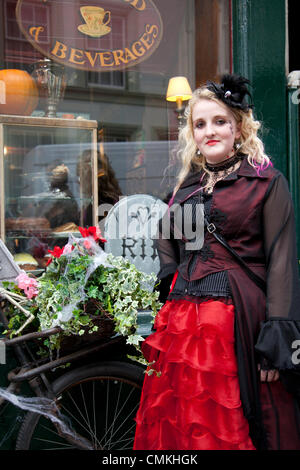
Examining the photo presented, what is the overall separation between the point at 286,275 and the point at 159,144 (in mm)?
2254

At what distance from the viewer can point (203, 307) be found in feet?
6.95

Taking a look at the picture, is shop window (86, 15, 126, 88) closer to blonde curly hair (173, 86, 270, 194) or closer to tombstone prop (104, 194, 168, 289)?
tombstone prop (104, 194, 168, 289)

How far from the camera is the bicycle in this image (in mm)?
2350

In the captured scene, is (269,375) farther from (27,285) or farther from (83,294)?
(27,285)

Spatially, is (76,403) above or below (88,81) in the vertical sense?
below

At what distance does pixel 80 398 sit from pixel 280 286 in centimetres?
175

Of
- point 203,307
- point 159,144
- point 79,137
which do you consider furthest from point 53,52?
point 203,307

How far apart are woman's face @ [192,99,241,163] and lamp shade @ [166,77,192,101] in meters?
1.64

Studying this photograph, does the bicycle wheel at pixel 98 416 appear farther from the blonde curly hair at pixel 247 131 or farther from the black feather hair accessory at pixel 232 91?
the black feather hair accessory at pixel 232 91

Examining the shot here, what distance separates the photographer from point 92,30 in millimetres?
3738

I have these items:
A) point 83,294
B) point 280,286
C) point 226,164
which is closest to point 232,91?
point 226,164

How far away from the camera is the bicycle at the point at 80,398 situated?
92.5 inches

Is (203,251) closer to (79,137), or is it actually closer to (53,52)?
(79,137)

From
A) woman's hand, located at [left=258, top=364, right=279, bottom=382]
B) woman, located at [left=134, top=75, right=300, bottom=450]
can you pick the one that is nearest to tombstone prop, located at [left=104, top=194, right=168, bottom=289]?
woman, located at [left=134, top=75, right=300, bottom=450]
